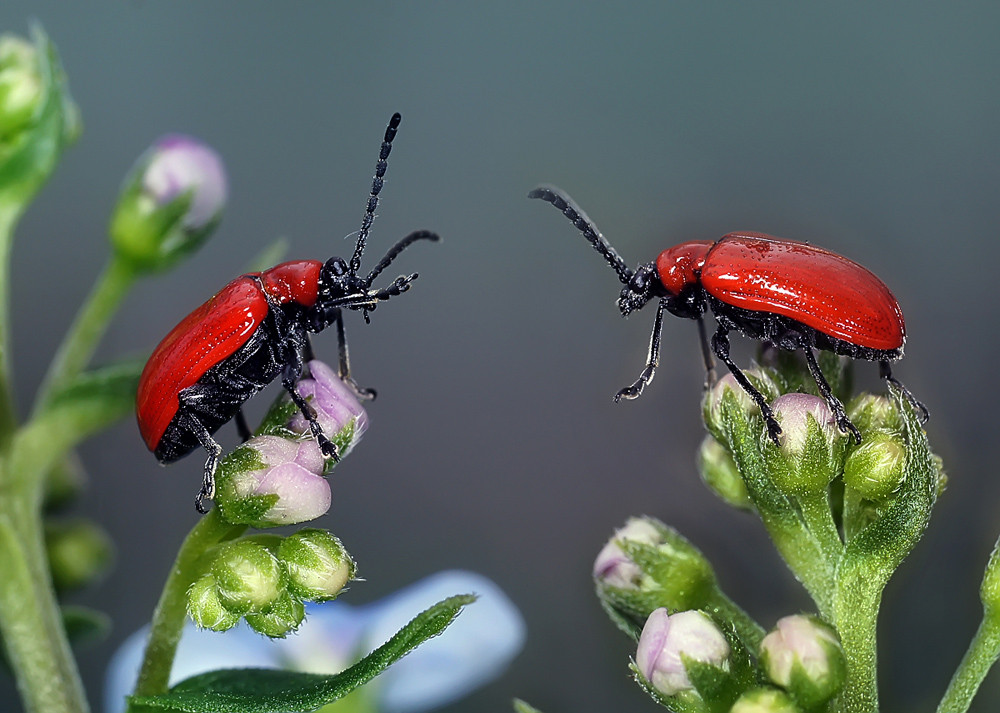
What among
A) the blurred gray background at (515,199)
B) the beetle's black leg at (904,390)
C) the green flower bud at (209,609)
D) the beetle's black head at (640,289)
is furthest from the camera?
the blurred gray background at (515,199)

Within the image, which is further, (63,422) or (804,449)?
(63,422)

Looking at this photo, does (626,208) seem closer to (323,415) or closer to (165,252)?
(165,252)

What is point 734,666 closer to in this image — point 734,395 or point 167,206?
point 734,395

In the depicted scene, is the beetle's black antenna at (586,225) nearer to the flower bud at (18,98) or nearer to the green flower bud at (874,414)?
the green flower bud at (874,414)

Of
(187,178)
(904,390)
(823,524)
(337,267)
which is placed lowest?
(823,524)

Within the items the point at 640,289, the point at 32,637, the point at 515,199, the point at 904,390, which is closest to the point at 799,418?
the point at 904,390

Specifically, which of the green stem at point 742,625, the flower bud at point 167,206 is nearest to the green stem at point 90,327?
the flower bud at point 167,206
